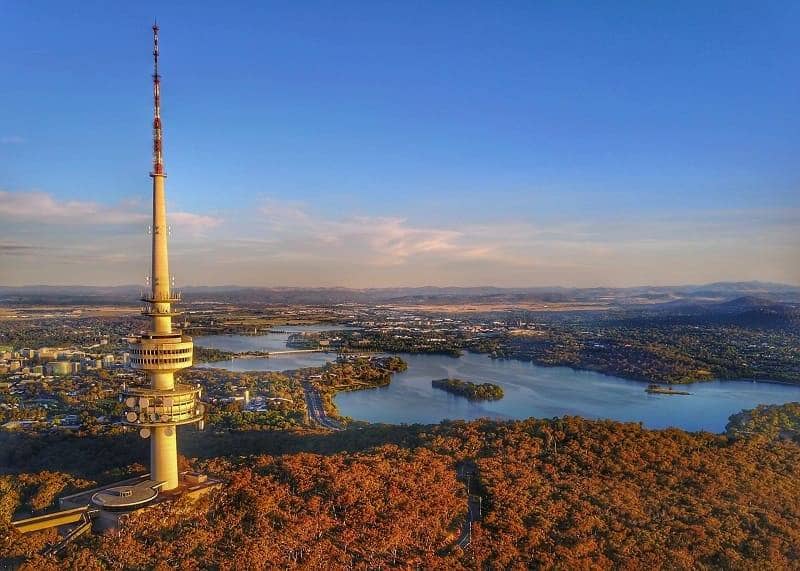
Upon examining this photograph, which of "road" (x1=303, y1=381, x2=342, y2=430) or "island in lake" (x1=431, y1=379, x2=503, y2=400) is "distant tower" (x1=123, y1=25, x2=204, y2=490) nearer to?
"road" (x1=303, y1=381, x2=342, y2=430)

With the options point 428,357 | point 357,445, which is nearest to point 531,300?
point 428,357

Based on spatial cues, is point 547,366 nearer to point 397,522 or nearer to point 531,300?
point 397,522

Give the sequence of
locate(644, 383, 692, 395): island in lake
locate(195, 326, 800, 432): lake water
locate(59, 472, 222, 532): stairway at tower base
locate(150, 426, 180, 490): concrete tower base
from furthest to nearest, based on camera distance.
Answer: locate(644, 383, 692, 395): island in lake → locate(195, 326, 800, 432): lake water → locate(150, 426, 180, 490): concrete tower base → locate(59, 472, 222, 532): stairway at tower base

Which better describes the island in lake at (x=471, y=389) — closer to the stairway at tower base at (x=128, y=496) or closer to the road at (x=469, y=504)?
the road at (x=469, y=504)

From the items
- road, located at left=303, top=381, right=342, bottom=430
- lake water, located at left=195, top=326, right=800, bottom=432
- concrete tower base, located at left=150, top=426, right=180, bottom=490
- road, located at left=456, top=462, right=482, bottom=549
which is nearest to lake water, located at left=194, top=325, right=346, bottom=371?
lake water, located at left=195, top=326, right=800, bottom=432

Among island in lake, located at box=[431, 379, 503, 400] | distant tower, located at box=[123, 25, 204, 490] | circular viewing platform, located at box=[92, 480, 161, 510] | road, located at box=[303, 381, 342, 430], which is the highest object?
distant tower, located at box=[123, 25, 204, 490]

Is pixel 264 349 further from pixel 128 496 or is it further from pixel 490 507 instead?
pixel 490 507
